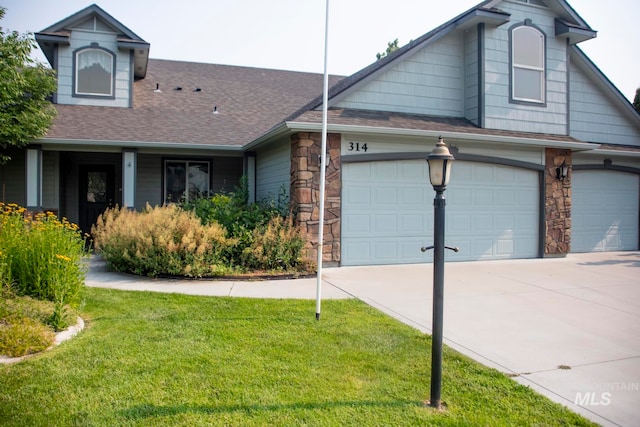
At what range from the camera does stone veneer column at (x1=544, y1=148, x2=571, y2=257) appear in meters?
11.5

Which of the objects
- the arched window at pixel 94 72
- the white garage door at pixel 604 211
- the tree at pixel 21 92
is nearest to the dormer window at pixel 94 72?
the arched window at pixel 94 72

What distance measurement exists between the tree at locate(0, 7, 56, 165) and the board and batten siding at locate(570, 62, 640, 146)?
13630 millimetres

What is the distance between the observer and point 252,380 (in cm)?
372

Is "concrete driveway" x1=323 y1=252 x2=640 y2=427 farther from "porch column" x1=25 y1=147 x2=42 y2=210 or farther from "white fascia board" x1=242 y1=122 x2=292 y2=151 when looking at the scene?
"porch column" x1=25 y1=147 x2=42 y2=210

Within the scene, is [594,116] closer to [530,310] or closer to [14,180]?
[530,310]

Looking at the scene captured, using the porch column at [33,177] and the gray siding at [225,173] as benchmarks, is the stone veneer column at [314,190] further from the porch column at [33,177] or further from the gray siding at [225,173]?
the porch column at [33,177]

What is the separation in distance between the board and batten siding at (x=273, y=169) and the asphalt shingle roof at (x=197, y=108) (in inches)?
36.8

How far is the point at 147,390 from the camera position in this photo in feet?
11.5

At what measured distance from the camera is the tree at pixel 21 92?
997 cm

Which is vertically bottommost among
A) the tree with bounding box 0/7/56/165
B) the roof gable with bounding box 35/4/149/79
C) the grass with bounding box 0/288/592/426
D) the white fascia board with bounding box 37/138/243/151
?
the grass with bounding box 0/288/592/426

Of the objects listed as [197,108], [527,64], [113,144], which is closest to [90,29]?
[197,108]

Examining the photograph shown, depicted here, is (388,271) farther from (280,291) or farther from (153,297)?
(153,297)

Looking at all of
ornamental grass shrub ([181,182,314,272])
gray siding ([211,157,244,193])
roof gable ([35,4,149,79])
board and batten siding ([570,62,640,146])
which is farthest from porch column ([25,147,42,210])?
board and batten siding ([570,62,640,146])

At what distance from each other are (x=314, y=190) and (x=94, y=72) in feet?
26.7
